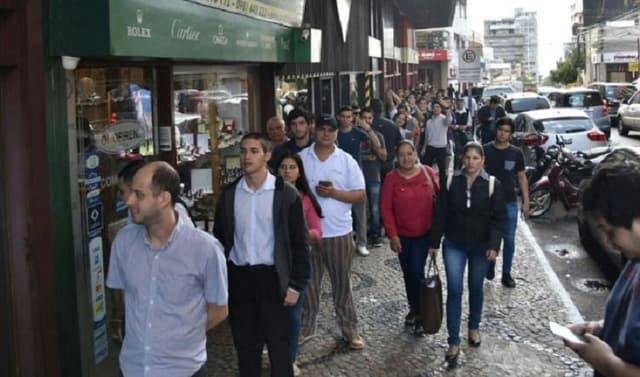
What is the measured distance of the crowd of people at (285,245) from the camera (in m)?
3.48

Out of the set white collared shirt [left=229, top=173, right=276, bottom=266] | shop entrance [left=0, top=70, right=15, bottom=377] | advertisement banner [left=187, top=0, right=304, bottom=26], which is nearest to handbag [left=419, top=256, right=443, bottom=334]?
white collared shirt [left=229, top=173, right=276, bottom=266]

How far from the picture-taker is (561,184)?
41.4 ft

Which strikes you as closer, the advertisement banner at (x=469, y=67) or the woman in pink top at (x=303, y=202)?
the woman in pink top at (x=303, y=202)

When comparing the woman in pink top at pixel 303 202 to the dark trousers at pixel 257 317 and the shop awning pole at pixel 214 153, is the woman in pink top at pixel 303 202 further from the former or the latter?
the shop awning pole at pixel 214 153

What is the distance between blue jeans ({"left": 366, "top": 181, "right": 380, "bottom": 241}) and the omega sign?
5.47 m

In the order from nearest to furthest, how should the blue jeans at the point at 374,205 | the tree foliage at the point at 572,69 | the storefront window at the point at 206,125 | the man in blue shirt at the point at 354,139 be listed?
the storefront window at the point at 206,125 < the man in blue shirt at the point at 354,139 < the blue jeans at the point at 374,205 < the tree foliage at the point at 572,69

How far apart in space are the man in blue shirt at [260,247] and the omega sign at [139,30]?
97cm

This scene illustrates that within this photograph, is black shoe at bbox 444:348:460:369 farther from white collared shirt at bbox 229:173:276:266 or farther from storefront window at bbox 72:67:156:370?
storefront window at bbox 72:67:156:370

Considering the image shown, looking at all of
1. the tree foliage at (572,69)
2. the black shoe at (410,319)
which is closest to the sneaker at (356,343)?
the black shoe at (410,319)

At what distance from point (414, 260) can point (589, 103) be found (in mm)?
21311

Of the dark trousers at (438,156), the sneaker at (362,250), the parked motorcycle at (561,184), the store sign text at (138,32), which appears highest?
the store sign text at (138,32)

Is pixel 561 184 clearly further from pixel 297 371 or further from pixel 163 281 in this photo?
pixel 163 281

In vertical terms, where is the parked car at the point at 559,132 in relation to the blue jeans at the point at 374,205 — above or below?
above

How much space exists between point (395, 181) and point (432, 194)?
1.08ft
